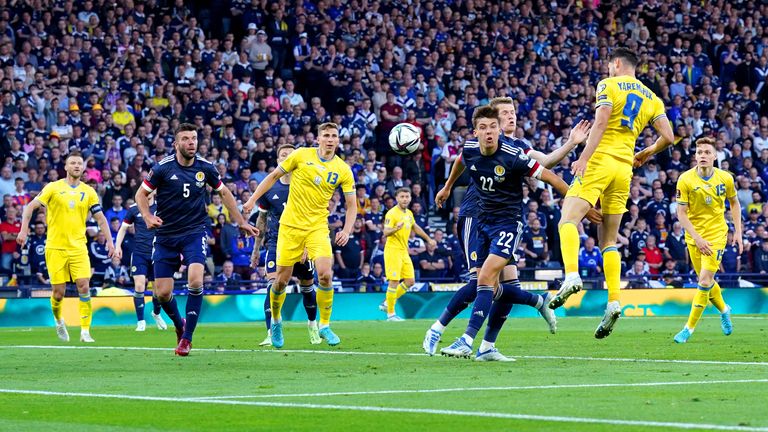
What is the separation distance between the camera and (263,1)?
33.6m

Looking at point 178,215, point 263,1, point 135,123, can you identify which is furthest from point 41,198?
point 263,1

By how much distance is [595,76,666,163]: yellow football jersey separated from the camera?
13.0 metres

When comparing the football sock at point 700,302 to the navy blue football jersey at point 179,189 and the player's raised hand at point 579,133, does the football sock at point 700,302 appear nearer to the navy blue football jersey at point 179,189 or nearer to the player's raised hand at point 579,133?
the player's raised hand at point 579,133

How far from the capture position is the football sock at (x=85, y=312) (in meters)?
19.5

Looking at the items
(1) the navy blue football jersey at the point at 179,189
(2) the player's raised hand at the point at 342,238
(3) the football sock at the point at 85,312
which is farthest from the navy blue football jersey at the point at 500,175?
(3) the football sock at the point at 85,312

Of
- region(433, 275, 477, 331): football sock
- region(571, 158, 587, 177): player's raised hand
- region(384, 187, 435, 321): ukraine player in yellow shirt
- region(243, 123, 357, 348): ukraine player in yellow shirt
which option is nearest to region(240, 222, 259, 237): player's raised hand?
region(243, 123, 357, 348): ukraine player in yellow shirt

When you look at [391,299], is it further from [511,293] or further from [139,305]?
[511,293]

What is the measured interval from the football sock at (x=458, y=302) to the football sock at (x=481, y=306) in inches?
27.8

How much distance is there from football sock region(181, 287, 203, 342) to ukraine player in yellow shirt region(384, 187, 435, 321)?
12.9 metres

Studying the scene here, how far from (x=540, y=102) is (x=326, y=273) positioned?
18816 mm

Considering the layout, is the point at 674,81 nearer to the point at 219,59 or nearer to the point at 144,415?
the point at 219,59

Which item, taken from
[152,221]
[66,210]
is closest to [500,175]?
[152,221]

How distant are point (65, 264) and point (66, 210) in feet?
2.84

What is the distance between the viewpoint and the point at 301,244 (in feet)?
53.4
